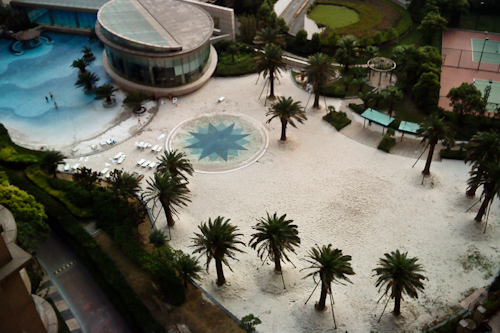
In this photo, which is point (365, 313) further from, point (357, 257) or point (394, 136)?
point (394, 136)

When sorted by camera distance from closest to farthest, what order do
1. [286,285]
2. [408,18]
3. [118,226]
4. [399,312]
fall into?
[399,312] → [286,285] → [118,226] → [408,18]

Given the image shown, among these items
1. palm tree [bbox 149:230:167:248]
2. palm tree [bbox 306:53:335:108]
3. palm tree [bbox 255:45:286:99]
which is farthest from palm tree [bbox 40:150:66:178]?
palm tree [bbox 306:53:335:108]

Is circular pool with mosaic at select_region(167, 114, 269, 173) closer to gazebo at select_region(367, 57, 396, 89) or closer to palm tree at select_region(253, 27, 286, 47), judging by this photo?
palm tree at select_region(253, 27, 286, 47)

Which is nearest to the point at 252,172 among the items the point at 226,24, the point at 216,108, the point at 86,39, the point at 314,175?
the point at 314,175

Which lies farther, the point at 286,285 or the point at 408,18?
the point at 408,18

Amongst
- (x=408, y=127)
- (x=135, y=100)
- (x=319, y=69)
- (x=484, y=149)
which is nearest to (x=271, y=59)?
(x=319, y=69)

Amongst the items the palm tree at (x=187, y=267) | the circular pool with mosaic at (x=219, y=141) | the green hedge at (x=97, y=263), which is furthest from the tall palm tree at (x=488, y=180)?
the green hedge at (x=97, y=263)

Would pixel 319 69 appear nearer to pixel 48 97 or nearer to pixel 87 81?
pixel 87 81
